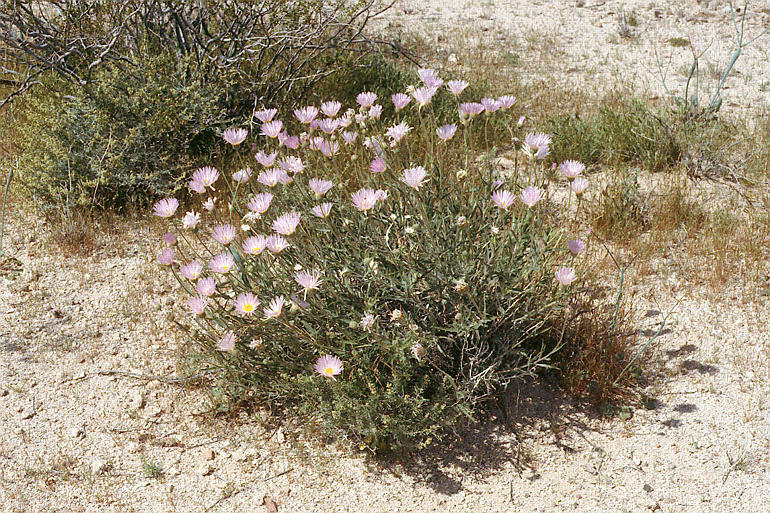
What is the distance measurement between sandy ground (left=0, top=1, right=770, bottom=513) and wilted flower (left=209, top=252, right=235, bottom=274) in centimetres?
67

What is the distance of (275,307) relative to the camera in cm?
262

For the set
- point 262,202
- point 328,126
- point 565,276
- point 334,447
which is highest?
point 328,126

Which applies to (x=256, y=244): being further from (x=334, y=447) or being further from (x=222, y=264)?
(x=334, y=447)

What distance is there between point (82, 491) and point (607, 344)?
228 centimetres

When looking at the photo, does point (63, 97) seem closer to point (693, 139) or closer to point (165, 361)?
point (165, 361)

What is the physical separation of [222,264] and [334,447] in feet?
2.93

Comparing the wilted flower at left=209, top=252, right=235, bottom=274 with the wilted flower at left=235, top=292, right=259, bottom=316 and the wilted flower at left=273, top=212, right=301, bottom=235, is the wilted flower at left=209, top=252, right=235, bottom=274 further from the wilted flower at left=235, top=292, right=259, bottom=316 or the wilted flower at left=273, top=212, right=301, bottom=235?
the wilted flower at left=273, top=212, right=301, bottom=235

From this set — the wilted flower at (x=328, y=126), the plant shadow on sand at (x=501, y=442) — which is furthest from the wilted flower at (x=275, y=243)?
the plant shadow on sand at (x=501, y=442)

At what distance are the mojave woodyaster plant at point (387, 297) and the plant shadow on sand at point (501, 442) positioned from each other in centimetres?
8

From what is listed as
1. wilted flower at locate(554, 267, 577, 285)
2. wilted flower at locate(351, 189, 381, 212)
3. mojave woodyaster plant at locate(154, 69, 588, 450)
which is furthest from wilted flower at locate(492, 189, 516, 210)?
wilted flower at locate(351, 189, 381, 212)

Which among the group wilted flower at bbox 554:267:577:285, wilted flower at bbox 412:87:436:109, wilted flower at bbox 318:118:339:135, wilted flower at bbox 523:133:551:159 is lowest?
wilted flower at bbox 554:267:577:285

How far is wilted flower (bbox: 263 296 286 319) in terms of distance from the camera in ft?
8.18

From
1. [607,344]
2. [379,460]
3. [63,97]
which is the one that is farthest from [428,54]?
[379,460]

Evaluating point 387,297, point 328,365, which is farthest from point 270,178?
point 328,365
